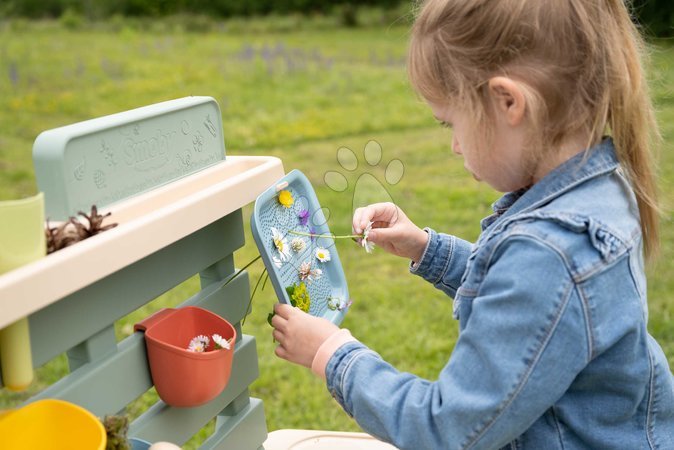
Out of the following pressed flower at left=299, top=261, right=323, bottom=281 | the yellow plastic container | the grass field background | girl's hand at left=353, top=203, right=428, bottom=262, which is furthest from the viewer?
the grass field background

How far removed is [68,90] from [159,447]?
5422 mm

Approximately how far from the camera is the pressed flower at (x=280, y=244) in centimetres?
126

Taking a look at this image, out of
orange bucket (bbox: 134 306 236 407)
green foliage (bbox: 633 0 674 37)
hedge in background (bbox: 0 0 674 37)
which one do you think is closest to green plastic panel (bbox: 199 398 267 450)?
orange bucket (bbox: 134 306 236 407)

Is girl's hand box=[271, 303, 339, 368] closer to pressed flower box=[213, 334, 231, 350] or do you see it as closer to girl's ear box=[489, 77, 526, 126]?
pressed flower box=[213, 334, 231, 350]

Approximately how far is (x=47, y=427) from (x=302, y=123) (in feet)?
14.4

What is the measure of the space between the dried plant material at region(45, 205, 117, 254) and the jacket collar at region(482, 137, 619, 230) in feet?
1.80

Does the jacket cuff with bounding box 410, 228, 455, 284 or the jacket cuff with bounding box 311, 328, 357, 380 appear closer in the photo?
the jacket cuff with bounding box 311, 328, 357, 380

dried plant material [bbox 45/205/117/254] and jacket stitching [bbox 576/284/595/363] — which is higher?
dried plant material [bbox 45/205/117/254]

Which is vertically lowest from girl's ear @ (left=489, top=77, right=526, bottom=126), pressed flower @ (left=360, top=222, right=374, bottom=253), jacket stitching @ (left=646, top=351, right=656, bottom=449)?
jacket stitching @ (left=646, top=351, right=656, bottom=449)

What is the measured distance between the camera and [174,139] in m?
1.21

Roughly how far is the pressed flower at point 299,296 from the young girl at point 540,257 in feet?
0.15

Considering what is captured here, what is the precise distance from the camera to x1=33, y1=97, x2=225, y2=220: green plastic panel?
3.22 ft

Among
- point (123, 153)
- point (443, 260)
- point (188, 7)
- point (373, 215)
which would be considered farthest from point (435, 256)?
point (188, 7)

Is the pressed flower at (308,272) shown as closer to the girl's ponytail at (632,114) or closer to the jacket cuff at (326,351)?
the jacket cuff at (326,351)
